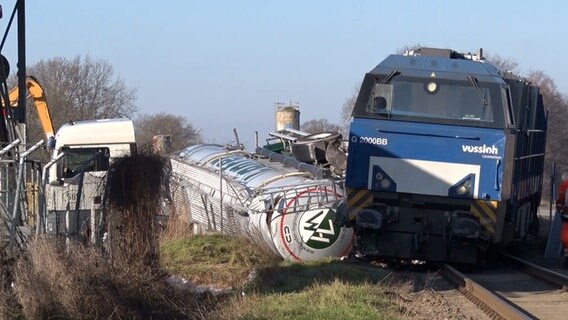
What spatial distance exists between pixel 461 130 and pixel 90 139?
1289 centimetres

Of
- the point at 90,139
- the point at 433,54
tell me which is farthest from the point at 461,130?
the point at 90,139

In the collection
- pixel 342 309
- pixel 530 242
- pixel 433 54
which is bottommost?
pixel 530 242

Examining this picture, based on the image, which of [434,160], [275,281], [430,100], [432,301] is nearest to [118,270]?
Answer: [275,281]

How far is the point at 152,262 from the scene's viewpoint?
13.5 m

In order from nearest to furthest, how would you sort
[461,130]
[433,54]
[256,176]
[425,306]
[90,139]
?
1. [425,306]
2. [461,130]
3. [433,54]
4. [256,176]
5. [90,139]

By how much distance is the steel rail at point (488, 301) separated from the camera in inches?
491

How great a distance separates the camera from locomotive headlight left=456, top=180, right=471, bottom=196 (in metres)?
17.0

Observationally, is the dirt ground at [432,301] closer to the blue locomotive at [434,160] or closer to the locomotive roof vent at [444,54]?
the blue locomotive at [434,160]

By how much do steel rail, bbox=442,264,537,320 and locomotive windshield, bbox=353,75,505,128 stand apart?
2710 mm

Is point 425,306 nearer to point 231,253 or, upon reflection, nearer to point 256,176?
point 231,253

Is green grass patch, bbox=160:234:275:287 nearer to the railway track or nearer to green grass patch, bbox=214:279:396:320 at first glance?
green grass patch, bbox=214:279:396:320

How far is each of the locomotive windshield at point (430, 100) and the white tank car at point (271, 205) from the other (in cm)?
189

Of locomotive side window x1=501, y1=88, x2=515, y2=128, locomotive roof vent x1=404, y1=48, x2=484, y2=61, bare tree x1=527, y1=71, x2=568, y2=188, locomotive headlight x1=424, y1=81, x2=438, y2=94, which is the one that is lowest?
bare tree x1=527, y1=71, x2=568, y2=188

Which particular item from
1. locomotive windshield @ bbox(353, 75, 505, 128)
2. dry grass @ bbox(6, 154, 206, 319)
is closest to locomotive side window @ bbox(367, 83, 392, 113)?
locomotive windshield @ bbox(353, 75, 505, 128)
